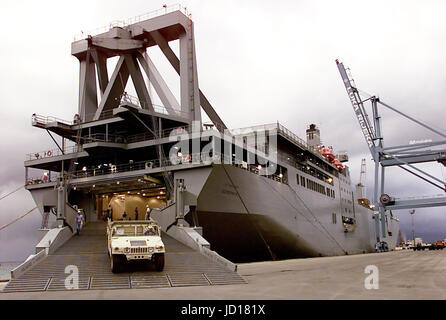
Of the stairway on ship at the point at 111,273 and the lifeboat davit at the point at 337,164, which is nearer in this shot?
the stairway on ship at the point at 111,273

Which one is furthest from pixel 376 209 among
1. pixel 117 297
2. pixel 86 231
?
pixel 117 297

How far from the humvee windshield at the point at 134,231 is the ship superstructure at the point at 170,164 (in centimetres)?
602

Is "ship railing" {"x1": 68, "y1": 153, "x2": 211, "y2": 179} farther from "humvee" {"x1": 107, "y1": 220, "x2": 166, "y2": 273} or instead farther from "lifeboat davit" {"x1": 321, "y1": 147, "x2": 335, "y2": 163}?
"lifeboat davit" {"x1": 321, "y1": 147, "x2": 335, "y2": 163}

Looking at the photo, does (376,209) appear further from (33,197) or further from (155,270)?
(155,270)

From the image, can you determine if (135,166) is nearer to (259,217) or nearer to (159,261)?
(259,217)

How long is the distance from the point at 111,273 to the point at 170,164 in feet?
43.9

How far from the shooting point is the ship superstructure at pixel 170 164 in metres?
26.5

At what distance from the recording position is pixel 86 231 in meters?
26.4

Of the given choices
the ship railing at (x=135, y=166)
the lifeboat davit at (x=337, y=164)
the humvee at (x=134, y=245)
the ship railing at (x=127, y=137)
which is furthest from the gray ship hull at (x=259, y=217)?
the lifeboat davit at (x=337, y=164)

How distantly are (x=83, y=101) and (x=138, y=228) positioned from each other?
23.0 metres

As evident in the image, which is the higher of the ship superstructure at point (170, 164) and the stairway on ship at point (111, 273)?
the ship superstructure at point (170, 164)

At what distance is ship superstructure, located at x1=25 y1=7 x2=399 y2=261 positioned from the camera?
26516mm

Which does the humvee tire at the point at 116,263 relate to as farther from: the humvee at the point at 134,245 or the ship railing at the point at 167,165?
the ship railing at the point at 167,165

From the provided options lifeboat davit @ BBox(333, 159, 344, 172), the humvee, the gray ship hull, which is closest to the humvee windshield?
the humvee
